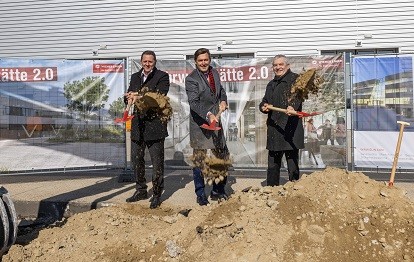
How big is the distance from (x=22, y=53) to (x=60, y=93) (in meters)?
9.50

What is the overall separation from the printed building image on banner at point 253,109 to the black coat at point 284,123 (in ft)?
8.29

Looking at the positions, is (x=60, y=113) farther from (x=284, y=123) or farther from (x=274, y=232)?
(x=274, y=232)

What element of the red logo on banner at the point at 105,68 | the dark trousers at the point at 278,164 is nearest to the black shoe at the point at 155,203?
the dark trousers at the point at 278,164

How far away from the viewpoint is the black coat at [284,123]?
5.23m

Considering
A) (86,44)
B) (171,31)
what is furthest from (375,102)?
(86,44)

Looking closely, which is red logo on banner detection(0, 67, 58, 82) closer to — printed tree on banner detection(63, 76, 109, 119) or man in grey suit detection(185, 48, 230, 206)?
printed tree on banner detection(63, 76, 109, 119)

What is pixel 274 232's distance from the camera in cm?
360

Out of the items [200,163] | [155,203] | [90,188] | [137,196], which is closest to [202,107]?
[200,163]

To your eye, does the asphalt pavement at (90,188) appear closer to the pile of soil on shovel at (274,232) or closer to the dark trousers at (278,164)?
the dark trousers at (278,164)

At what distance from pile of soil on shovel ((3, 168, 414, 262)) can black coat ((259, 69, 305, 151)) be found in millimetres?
935

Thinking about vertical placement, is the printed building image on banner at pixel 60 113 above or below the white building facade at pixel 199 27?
below

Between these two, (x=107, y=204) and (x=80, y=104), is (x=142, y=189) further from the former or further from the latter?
(x=80, y=104)

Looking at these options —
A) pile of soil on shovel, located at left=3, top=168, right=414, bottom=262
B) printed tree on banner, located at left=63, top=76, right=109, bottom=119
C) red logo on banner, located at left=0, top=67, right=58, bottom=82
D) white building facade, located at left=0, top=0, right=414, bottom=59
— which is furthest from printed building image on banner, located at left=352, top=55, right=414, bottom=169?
white building facade, located at left=0, top=0, right=414, bottom=59

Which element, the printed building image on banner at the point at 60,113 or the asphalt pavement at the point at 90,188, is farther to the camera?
the printed building image on banner at the point at 60,113
